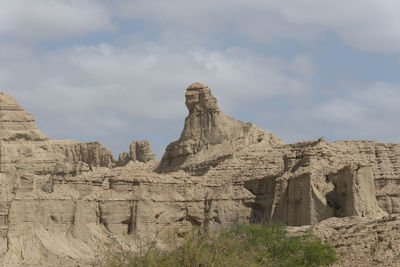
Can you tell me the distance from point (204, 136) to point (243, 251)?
2355 inches

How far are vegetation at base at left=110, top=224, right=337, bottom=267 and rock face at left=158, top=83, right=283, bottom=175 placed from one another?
4161 centimetres

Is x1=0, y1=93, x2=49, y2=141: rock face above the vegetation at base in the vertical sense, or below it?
above

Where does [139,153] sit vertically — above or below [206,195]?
above

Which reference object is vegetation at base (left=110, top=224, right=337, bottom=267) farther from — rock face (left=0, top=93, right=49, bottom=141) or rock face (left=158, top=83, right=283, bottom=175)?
rock face (left=0, top=93, right=49, bottom=141)

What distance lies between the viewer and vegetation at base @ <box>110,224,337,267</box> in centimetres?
4122

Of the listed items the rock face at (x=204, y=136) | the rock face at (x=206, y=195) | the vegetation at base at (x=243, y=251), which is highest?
the rock face at (x=204, y=136)

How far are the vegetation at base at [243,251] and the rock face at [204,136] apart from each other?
41.6m

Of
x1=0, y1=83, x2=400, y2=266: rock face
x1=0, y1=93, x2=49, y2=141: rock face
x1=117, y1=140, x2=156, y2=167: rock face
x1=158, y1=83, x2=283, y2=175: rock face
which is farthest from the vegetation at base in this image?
x1=117, y1=140, x2=156, y2=167: rock face

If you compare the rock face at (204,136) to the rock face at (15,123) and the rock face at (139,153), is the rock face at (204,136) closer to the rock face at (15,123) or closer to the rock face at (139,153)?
the rock face at (139,153)

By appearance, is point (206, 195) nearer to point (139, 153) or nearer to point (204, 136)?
point (204, 136)

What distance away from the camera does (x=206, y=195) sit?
89812mm

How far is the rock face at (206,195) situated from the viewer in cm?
7300

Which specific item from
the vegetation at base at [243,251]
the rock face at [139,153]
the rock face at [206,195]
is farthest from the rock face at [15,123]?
the vegetation at base at [243,251]

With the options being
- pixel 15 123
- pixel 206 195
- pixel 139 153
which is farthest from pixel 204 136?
pixel 15 123
